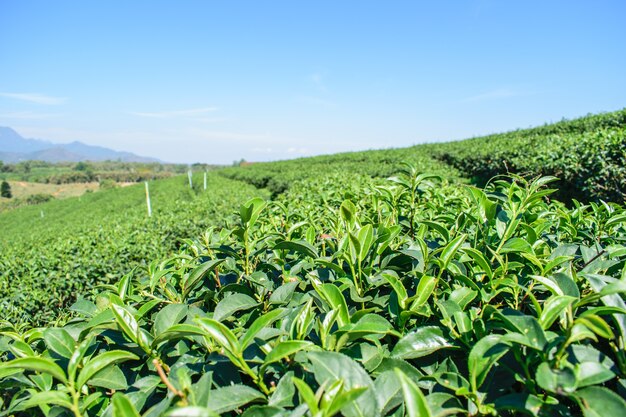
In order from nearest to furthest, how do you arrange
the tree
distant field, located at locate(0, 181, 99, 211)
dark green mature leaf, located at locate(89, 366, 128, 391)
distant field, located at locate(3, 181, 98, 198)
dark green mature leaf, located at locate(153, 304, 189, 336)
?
dark green mature leaf, located at locate(89, 366, 128, 391) → dark green mature leaf, located at locate(153, 304, 189, 336) → the tree → distant field, located at locate(0, 181, 99, 211) → distant field, located at locate(3, 181, 98, 198)

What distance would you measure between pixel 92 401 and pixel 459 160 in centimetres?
1806

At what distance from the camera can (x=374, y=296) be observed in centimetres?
123

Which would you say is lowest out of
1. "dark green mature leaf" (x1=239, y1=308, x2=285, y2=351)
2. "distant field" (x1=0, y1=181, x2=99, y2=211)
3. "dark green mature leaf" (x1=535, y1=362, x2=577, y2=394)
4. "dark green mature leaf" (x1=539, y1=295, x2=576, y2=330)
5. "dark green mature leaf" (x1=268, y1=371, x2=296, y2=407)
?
"distant field" (x1=0, y1=181, x2=99, y2=211)

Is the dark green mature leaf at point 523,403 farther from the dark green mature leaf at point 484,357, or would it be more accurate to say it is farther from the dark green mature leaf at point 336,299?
the dark green mature leaf at point 336,299

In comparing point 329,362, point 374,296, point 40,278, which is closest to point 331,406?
point 329,362

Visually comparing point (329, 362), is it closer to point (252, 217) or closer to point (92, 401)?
point (92, 401)

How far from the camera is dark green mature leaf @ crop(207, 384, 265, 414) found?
76 centimetres

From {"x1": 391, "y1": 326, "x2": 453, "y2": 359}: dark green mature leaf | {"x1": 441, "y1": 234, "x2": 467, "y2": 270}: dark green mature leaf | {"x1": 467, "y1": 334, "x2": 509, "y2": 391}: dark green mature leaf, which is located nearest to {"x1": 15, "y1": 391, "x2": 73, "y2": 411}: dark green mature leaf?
{"x1": 391, "y1": 326, "x2": 453, "y2": 359}: dark green mature leaf

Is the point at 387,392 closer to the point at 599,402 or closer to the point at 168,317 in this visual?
the point at 599,402

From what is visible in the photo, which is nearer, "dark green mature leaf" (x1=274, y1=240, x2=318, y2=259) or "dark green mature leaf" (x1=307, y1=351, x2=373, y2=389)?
"dark green mature leaf" (x1=307, y1=351, x2=373, y2=389)

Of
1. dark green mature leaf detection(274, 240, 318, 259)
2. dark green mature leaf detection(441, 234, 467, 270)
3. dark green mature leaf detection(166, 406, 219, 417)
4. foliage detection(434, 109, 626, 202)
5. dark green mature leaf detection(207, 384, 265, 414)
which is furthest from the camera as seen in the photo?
foliage detection(434, 109, 626, 202)

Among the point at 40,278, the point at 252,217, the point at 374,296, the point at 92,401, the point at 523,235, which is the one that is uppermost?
the point at 252,217

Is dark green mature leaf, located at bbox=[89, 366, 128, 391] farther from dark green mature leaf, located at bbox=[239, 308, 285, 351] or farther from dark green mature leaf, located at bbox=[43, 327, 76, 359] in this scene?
dark green mature leaf, located at bbox=[239, 308, 285, 351]

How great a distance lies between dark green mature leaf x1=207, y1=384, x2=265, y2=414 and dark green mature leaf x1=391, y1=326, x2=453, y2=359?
1.22 ft
